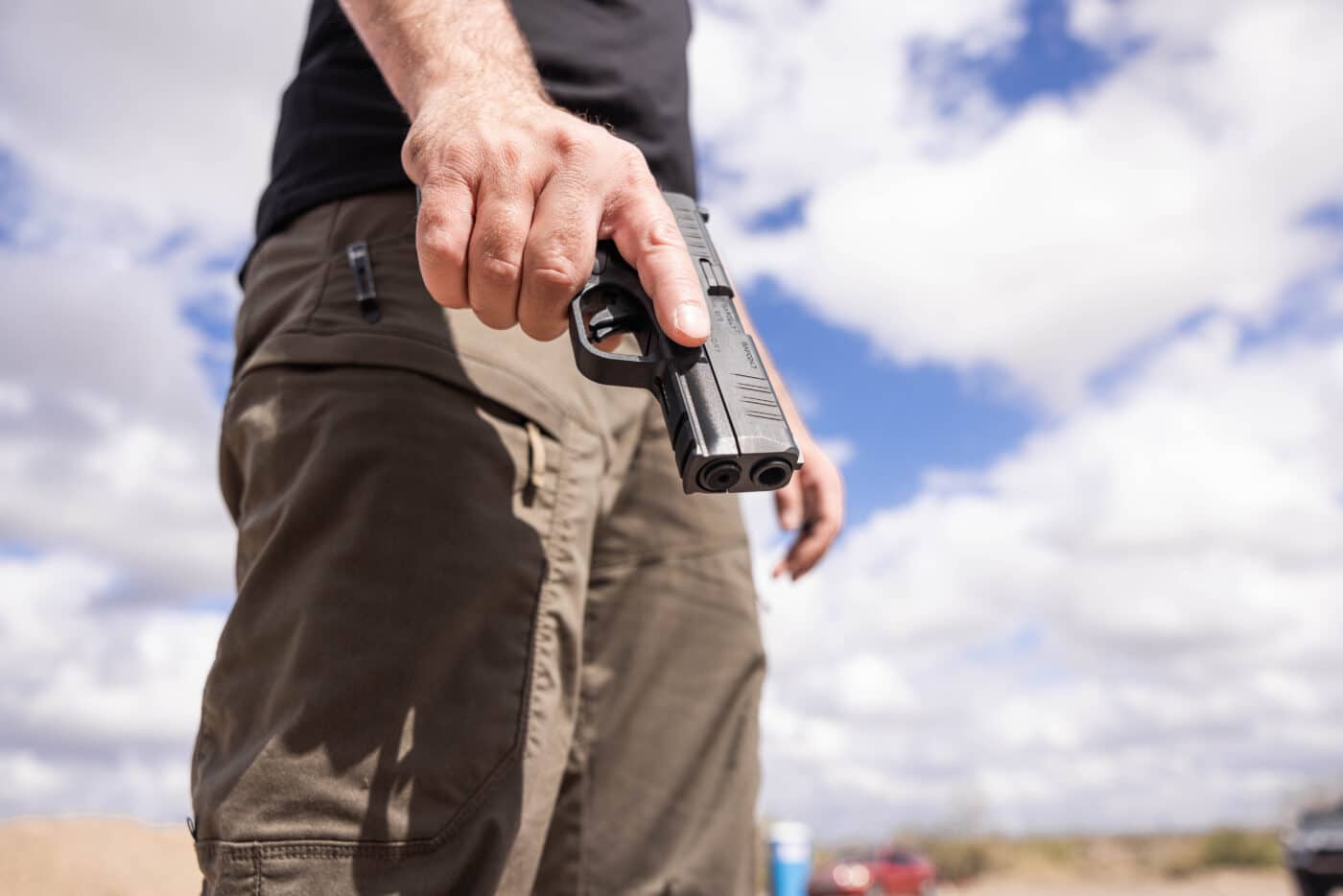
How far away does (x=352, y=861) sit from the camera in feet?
4.05

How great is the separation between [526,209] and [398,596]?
0.53 m

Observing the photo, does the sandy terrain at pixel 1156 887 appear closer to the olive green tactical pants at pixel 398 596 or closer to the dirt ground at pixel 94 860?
the dirt ground at pixel 94 860

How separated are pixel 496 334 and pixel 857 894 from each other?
17717 mm

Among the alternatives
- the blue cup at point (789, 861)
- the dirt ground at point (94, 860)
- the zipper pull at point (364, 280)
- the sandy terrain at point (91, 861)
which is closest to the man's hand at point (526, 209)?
the zipper pull at point (364, 280)

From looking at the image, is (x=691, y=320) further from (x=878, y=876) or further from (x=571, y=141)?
(x=878, y=876)

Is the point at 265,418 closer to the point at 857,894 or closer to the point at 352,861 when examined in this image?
the point at 352,861

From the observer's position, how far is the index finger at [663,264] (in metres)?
1.20

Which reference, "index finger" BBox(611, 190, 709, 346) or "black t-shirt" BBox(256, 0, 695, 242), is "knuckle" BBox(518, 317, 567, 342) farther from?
"black t-shirt" BBox(256, 0, 695, 242)

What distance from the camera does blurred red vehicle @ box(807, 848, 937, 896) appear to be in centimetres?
1738

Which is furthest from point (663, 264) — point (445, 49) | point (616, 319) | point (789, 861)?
point (789, 861)

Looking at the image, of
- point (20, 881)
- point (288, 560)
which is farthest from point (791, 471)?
point (20, 881)

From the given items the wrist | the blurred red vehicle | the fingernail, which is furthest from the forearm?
the blurred red vehicle

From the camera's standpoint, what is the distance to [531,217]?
1.17 m

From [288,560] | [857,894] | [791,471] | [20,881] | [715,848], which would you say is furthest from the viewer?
[857,894]
